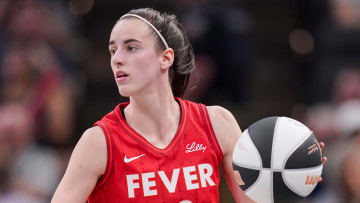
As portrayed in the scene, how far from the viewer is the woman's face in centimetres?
442

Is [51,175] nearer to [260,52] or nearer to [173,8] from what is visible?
[173,8]

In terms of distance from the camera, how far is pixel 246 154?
426 cm

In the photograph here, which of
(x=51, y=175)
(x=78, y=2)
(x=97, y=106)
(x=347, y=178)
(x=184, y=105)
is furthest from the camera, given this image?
(x=78, y=2)

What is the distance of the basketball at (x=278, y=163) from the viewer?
4.21 m

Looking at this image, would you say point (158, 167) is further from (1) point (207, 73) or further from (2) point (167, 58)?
(1) point (207, 73)

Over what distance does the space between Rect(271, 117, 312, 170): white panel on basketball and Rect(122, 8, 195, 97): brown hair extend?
0.86 metres

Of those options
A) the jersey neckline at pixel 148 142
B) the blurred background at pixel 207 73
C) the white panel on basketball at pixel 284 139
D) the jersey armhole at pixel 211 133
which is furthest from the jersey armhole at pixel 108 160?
the blurred background at pixel 207 73

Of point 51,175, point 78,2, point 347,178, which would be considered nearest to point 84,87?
point 78,2

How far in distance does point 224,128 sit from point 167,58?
23.0 inches

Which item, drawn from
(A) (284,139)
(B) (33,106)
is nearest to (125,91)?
(A) (284,139)

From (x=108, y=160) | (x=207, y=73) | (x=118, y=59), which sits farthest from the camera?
(x=207, y=73)

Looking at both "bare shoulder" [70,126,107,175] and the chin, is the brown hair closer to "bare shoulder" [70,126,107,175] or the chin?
the chin

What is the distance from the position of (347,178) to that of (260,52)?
2.99 m

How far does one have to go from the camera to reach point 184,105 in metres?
4.75
